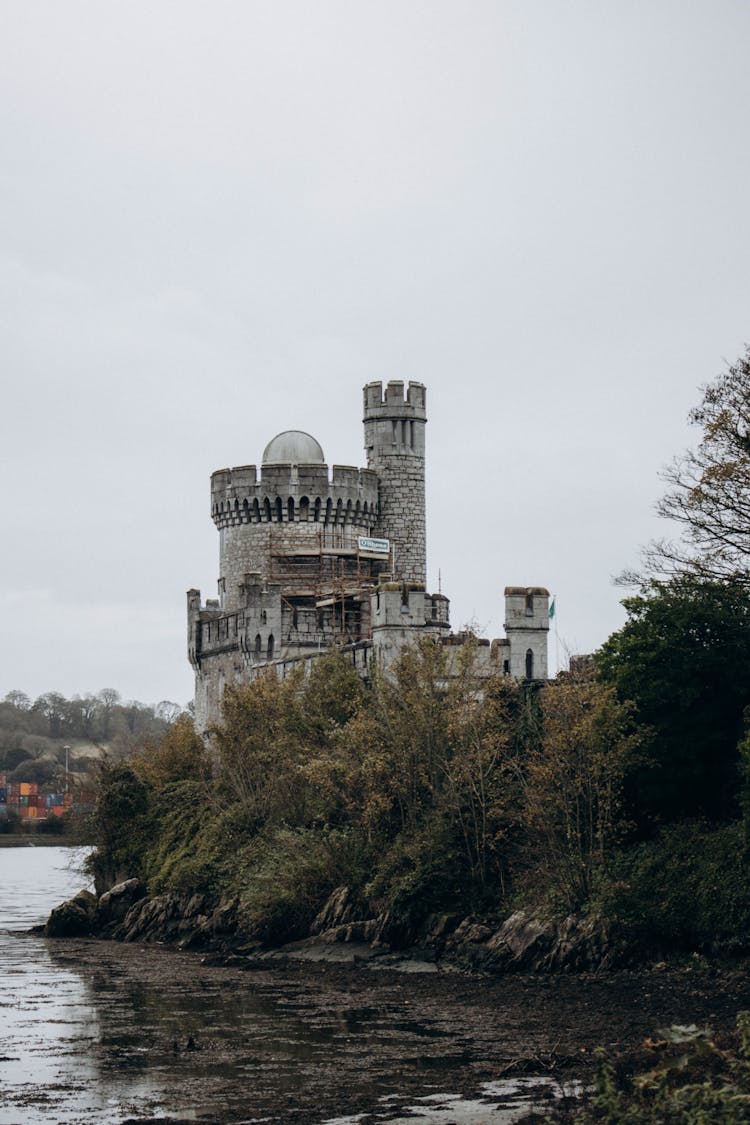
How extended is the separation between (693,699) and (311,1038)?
49.3 feet

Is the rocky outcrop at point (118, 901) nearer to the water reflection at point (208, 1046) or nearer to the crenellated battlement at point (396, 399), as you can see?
the water reflection at point (208, 1046)

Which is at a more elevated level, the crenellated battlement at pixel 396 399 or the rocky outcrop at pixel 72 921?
the crenellated battlement at pixel 396 399

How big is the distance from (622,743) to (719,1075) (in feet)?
61.6

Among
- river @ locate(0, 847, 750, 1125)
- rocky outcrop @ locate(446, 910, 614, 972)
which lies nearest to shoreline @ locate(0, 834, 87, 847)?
river @ locate(0, 847, 750, 1125)

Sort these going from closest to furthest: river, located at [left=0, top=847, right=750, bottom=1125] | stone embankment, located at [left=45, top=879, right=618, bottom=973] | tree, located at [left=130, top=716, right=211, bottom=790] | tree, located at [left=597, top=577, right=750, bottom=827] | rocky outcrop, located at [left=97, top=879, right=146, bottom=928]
Answer: river, located at [left=0, top=847, right=750, bottom=1125] < stone embankment, located at [left=45, top=879, right=618, bottom=973] < tree, located at [left=597, top=577, right=750, bottom=827] < rocky outcrop, located at [left=97, top=879, right=146, bottom=928] < tree, located at [left=130, top=716, right=211, bottom=790]

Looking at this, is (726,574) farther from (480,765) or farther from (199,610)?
(199,610)

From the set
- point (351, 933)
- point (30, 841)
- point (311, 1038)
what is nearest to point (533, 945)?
point (351, 933)

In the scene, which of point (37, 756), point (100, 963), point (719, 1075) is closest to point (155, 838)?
point (100, 963)

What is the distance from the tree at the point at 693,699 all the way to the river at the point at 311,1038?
6869 mm

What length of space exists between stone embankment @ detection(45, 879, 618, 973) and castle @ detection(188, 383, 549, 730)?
44.1ft

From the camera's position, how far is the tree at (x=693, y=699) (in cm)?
4328

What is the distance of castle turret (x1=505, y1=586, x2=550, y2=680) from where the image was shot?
55.9m

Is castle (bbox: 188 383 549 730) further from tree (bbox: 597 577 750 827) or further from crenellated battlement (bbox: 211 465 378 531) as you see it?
tree (bbox: 597 577 750 827)

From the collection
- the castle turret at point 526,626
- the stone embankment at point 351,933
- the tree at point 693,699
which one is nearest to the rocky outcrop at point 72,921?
the stone embankment at point 351,933
